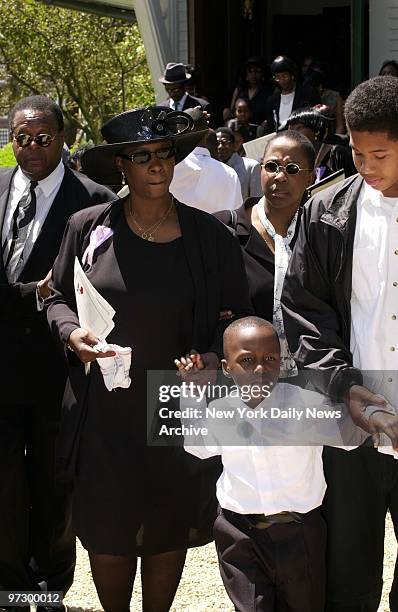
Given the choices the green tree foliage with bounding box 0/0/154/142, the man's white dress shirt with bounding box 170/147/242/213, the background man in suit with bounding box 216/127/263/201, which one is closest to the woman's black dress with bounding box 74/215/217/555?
the man's white dress shirt with bounding box 170/147/242/213

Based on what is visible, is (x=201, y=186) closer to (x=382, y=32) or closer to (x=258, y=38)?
(x=382, y=32)

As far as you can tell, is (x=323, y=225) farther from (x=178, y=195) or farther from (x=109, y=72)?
(x=109, y=72)

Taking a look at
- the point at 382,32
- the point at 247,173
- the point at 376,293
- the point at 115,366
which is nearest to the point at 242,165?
the point at 247,173

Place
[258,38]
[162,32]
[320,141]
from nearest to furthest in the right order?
[320,141], [162,32], [258,38]

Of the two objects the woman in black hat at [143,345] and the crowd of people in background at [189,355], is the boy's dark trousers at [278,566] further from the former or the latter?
the woman in black hat at [143,345]

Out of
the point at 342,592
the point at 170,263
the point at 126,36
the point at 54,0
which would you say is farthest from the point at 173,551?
the point at 126,36

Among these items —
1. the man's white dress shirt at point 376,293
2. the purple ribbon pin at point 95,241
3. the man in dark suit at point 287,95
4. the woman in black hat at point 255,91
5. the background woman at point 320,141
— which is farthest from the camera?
the woman in black hat at point 255,91

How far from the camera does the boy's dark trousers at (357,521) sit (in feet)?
12.5

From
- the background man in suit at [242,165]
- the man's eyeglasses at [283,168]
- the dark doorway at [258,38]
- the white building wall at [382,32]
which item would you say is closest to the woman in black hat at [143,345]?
the man's eyeglasses at [283,168]

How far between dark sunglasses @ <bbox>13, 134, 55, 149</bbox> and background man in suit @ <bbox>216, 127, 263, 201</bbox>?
432 cm

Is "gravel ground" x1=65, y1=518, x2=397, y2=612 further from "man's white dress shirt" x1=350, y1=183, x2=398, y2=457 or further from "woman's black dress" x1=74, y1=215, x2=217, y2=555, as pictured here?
"man's white dress shirt" x1=350, y1=183, x2=398, y2=457

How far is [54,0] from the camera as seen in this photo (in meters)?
17.8

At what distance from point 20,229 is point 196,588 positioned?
→ 6.31 feet

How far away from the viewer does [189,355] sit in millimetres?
4137
